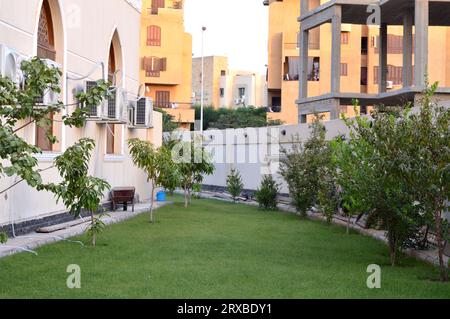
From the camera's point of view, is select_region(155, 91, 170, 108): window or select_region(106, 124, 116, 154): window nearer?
select_region(106, 124, 116, 154): window

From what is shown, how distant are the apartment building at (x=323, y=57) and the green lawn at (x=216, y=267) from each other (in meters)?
45.3

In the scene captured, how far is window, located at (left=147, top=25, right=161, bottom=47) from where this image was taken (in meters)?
65.6

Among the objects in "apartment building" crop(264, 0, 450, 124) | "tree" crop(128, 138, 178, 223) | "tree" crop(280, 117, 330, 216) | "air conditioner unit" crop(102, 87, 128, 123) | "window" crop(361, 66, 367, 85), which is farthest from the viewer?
"window" crop(361, 66, 367, 85)

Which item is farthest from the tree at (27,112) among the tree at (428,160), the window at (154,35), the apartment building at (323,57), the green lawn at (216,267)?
the window at (154,35)

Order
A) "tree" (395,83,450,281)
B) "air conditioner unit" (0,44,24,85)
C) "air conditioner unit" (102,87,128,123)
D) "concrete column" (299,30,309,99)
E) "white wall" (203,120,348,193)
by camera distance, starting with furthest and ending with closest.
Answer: "concrete column" (299,30,309,99) → "white wall" (203,120,348,193) → "air conditioner unit" (102,87,128,123) → "air conditioner unit" (0,44,24,85) → "tree" (395,83,450,281)

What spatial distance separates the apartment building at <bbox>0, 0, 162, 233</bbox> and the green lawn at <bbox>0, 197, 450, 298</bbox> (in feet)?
5.51

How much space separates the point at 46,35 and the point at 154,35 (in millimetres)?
49991

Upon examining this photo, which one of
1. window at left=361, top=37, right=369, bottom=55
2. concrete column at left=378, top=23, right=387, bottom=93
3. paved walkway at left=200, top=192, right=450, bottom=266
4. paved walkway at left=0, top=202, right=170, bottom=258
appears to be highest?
window at left=361, top=37, right=369, bottom=55

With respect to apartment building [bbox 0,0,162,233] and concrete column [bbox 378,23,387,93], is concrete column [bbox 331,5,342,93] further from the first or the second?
apartment building [bbox 0,0,162,233]

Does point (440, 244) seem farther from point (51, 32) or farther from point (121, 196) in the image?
point (121, 196)

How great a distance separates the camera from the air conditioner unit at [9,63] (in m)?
11.9

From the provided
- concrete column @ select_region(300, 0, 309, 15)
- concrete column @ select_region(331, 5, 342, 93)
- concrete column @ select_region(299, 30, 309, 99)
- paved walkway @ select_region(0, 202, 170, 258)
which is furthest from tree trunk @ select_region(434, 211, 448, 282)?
concrete column @ select_region(300, 0, 309, 15)

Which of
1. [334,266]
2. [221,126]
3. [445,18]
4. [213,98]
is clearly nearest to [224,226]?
[334,266]

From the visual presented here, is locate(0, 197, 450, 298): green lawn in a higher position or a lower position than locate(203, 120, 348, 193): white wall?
lower
